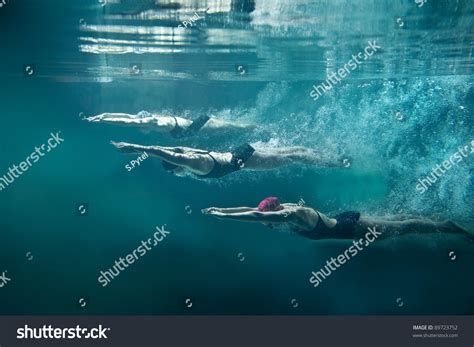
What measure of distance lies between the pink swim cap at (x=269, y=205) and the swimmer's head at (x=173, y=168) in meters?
1.18

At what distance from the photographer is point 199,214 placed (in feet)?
20.5

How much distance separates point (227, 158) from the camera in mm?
6250

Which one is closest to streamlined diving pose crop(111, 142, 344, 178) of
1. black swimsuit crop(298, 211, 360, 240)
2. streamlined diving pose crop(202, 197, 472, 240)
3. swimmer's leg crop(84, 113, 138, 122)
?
swimmer's leg crop(84, 113, 138, 122)

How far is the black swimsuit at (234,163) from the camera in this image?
623 centimetres

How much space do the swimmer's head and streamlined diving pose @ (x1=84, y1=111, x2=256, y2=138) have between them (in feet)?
1.50

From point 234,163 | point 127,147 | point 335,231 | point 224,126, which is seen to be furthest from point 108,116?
point 335,231

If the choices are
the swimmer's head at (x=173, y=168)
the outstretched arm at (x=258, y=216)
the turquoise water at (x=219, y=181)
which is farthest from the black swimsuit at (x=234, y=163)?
the outstretched arm at (x=258, y=216)

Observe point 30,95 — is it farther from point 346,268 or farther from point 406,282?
point 406,282

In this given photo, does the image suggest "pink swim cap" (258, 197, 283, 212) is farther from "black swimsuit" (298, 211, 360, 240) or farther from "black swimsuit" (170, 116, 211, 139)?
"black swimsuit" (170, 116, 211, 139)

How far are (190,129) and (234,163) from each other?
769 mm

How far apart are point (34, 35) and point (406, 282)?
19.4 feet

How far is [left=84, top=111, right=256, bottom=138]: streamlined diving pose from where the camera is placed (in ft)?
20.4

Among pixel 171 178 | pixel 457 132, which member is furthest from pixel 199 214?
pixel 457 132

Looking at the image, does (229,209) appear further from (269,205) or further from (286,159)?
(286,159)
